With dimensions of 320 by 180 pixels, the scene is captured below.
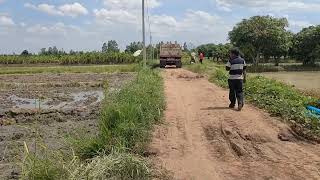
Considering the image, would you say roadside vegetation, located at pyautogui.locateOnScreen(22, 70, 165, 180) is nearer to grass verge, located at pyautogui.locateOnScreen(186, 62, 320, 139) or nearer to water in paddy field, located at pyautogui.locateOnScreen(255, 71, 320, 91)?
grass verge, located at pyautogui.locateOnScreen(186, 62, 320, 139)

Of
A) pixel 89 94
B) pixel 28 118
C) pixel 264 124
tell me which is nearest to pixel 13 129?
pixel 28 118

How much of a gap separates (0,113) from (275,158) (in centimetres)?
1223

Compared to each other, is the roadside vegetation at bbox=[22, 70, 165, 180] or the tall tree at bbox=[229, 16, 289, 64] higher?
the tall tree at bbox=[229, 16, 289, 64]

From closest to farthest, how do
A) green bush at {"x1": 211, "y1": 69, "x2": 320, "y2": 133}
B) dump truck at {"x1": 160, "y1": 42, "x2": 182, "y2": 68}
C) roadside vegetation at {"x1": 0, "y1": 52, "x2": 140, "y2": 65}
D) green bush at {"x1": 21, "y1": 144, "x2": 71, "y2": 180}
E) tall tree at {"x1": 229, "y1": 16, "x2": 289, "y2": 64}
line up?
green bush at {"x1": 21, "y1": 144, "x2": 71, "y2": 180} → green bush at {"x1": 211, "y1": 69, "x2": 320, "y2": 133} → dump truck at {"x1": 160, "y1": 42, "x2": 182, "y2": 68} → tall tree at {"x1": 229, "y1": 16, "x2": 289, "y2": 64} → roadside vegetation at {"x1": 0, "y1": 52, "x2": 140, "y2": 65}

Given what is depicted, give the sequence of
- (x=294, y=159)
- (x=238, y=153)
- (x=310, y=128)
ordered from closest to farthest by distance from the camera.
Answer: (x=294, y=159) → (x=238, y=153) → (x=310, y=128)

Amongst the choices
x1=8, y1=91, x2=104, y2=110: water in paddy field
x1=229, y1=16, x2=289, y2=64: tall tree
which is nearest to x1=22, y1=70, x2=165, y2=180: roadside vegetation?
x1=8, y1=91, x2=104, y2=110: water in paddy field

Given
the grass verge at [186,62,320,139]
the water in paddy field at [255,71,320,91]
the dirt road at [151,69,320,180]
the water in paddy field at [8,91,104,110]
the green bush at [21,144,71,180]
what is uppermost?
the green bush at [21,144,71,180]

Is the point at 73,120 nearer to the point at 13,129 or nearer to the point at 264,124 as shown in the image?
the point at 13,129

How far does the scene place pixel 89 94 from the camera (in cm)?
2627

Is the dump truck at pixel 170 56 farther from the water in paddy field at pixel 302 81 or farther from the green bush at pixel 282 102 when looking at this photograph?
the green bush at pixel 282 102

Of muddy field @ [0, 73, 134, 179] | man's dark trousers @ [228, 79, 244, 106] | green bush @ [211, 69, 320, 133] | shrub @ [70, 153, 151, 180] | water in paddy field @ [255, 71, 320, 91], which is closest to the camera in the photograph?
shrub @ [70, 153, 151, 180]

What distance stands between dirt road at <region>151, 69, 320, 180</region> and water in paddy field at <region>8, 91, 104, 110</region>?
26.1 feet

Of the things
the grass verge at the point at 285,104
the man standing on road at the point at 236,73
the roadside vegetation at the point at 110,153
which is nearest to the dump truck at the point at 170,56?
the grass verge at the point at 285,104

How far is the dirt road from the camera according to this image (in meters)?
7.82
